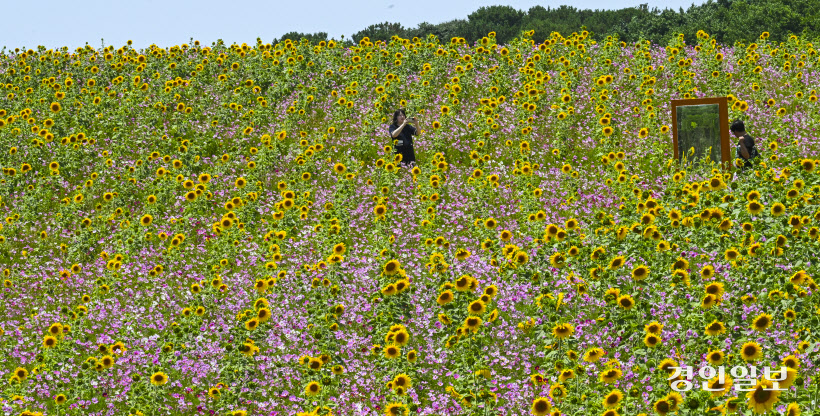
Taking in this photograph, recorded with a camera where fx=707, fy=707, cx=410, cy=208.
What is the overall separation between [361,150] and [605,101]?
5256mm

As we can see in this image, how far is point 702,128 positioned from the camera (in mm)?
11656

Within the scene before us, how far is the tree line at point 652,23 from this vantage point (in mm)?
30938

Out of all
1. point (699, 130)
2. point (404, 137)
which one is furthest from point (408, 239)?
point (699, 130)

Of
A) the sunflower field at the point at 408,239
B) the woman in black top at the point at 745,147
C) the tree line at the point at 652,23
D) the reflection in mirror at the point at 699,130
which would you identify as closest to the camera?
the sunflower field at the point at 408,239

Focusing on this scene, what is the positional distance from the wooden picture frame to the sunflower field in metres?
0.38

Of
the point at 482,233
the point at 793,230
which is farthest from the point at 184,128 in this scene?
the point at 793,230

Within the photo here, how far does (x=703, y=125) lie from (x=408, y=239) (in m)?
5.51

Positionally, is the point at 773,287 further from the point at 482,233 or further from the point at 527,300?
the point at 482,233

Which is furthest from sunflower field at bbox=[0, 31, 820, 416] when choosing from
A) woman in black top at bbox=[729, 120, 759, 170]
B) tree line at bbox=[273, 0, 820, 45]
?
tree line at bbox=[273, 0, 820, 45]

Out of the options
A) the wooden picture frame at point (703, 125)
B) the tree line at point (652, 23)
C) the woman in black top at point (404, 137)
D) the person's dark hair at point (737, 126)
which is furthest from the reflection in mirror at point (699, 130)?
the tree line at point (652, 23)

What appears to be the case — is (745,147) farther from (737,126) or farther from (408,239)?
(408,239)

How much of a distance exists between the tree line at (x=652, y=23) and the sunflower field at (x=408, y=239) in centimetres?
1350

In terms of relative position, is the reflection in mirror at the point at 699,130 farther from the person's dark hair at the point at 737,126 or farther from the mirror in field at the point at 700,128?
the person's dark hair at the point at 737,126

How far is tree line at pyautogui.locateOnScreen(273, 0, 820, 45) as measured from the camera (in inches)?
1218
